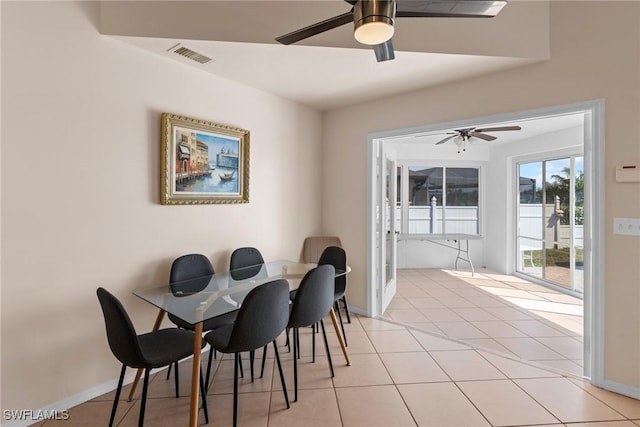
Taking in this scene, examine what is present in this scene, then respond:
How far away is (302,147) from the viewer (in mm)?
3834

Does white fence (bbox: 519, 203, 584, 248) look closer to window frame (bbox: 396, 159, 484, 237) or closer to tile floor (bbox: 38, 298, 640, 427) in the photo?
window frame (bbox: 396, 159, 484, 237)

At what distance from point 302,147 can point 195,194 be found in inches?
59.3

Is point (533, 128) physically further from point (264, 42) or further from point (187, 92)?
point (187, 92)

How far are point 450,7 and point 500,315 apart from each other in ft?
11.3

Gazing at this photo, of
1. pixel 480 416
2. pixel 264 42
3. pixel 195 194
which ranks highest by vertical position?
pixel 264 42

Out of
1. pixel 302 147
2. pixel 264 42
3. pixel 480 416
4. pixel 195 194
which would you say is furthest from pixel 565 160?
pixel 195 194

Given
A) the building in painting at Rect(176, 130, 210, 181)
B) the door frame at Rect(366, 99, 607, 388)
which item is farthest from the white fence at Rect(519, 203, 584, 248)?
the building in painting at Rect(176, 130, 210, 181)

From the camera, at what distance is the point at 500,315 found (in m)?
3.78

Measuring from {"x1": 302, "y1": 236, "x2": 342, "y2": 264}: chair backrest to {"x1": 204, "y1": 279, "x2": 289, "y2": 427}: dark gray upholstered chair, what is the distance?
1.86m

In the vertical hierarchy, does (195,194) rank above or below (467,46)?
below

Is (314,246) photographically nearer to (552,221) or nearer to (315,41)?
(315,41)

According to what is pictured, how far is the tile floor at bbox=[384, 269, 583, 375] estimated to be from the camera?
2.92 metres

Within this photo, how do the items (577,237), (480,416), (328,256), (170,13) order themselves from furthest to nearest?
(577,237)
(328,256)
(170,13)
(480,416)

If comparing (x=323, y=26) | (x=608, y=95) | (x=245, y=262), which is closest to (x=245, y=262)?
(x=245, y=262)
